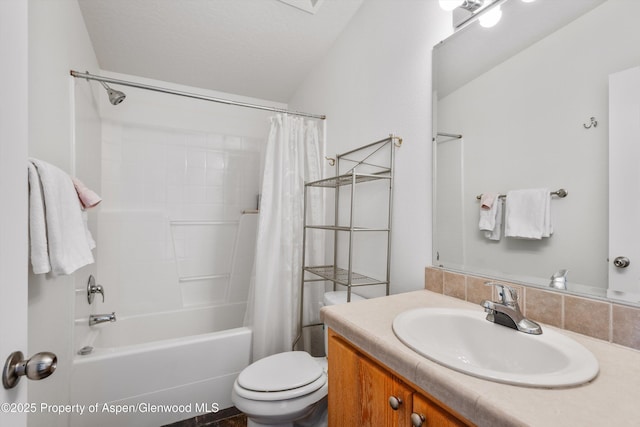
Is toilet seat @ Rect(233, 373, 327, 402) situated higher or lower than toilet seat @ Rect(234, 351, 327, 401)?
lower

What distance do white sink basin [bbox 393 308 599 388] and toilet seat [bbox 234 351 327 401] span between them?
655 millimetres

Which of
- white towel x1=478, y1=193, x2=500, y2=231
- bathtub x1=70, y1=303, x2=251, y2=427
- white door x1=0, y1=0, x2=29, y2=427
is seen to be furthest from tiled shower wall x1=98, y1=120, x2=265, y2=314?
white towel x1=478, y1=193, x2=500, y2=231

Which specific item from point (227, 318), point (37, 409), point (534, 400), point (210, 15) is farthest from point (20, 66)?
point (227, 318)

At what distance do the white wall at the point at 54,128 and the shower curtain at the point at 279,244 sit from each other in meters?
0.89

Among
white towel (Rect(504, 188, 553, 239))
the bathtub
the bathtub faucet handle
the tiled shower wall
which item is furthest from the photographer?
the tiled shower wall

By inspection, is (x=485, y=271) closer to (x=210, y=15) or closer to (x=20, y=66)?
(x=20, y=66)

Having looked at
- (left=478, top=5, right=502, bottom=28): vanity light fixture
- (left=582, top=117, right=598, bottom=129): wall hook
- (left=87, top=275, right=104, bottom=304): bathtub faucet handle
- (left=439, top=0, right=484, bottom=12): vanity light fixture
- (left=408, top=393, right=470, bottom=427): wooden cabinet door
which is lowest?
(left=87, top=275, right=104, bottom=304): bathtub faucet handle

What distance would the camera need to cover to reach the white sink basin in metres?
0.50

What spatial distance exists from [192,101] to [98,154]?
0.86 m

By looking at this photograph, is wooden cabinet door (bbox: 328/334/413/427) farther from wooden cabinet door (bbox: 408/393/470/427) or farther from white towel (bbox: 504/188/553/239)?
white towel (bbox: 504/188/553/239)

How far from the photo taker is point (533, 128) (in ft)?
2.75

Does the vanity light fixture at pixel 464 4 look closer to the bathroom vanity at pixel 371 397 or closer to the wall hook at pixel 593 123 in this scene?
the wall hook at pixel 593 123

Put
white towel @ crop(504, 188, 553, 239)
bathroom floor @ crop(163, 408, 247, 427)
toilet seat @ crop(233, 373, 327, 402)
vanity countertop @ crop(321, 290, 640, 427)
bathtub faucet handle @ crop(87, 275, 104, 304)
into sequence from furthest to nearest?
bathtub faucet handle @ crop(87, 275, 104, 304)
bathroom floor @ crop(163, 408, 247, 427)
toilet seat @ crop(233, 373, 327, 402)
white towel @ crop(504, 188, 553, 239)
vanity countertop @ crop(321, 290, 640, 427)

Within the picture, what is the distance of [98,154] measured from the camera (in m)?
2.03
